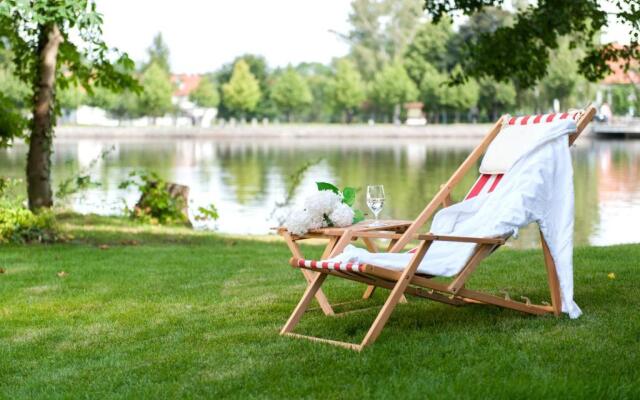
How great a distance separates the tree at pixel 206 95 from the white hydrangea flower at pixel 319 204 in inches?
3167

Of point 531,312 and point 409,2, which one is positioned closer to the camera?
point 531,312

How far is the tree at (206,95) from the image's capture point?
84.9 metres

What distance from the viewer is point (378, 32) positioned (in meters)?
78.3

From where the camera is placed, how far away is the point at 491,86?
232ft

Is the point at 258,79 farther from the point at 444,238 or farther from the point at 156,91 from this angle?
the point at 444,238

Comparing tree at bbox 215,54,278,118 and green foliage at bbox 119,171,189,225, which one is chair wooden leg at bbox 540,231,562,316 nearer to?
green foliage at bbox 119,171,189,225

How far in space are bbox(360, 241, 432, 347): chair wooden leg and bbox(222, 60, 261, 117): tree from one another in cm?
7768

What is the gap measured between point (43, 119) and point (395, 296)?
7634 mm

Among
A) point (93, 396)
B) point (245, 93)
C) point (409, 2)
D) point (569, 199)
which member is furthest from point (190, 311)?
point (245, 93)

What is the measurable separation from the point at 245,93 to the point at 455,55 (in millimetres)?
20433

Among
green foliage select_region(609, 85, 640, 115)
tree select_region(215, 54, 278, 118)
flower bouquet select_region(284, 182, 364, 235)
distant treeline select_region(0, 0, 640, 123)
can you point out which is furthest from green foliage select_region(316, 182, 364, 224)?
tree select_region(215, 54, 278, 118)

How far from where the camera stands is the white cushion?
17.0 ft

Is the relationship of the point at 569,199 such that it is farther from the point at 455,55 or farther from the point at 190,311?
the point at 455,55

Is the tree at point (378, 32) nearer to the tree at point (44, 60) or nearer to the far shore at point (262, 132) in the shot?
the far shore at point (262, 132)
